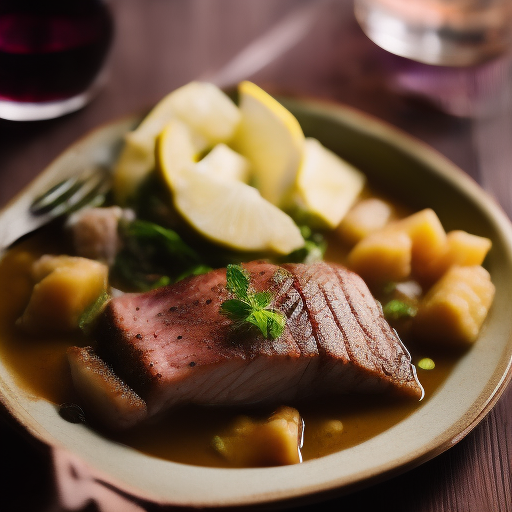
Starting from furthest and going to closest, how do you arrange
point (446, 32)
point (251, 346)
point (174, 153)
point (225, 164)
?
point (446, 32), point (225, 164), point (174, 153), point (251, 346)

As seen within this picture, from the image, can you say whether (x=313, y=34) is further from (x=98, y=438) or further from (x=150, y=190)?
(x=98, y=438)

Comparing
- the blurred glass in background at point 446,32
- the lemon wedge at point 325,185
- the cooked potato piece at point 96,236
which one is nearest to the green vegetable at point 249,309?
the cooked potato piece at point 96,236

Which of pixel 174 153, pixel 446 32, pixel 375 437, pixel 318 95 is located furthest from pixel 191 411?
pixel 446 32

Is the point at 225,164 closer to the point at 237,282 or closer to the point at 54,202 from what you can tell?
the point at 54,202

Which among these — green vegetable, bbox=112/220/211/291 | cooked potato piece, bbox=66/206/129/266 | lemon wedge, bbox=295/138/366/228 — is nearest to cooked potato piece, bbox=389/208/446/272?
lemon wedge, bbox=295/138/366/228

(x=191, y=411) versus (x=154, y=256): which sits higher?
(x=154, y=256)

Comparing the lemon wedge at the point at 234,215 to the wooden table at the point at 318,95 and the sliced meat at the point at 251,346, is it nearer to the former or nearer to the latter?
the sliced meat at the point at 251,346

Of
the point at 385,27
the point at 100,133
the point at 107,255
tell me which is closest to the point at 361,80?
the point at 385,27
